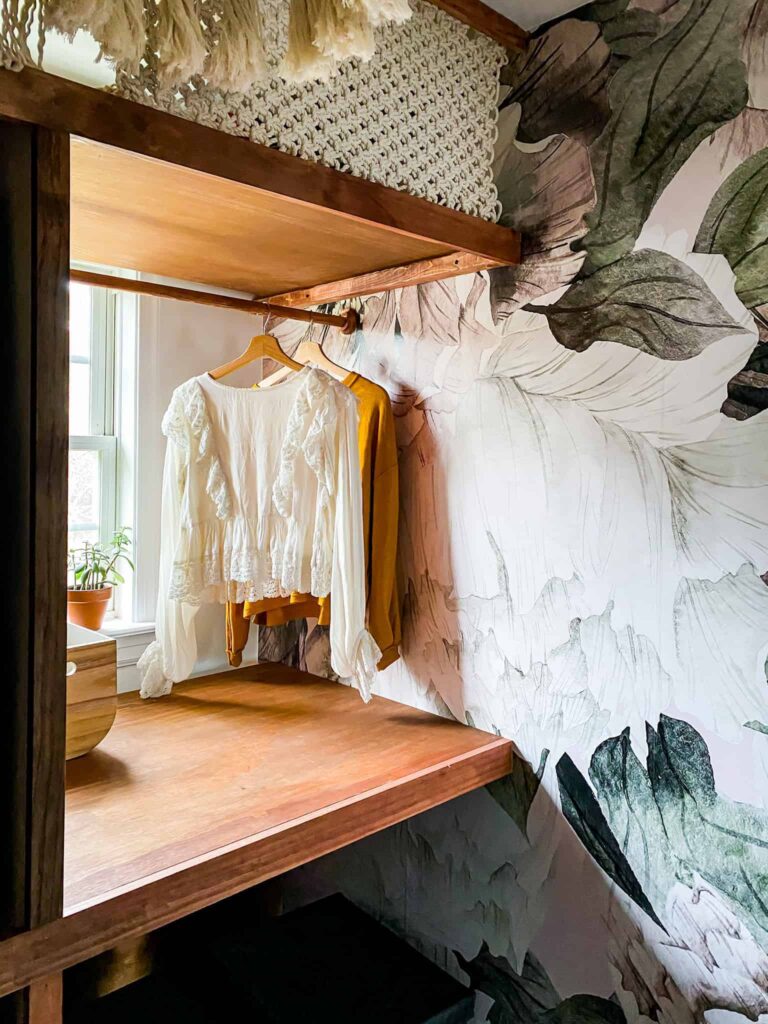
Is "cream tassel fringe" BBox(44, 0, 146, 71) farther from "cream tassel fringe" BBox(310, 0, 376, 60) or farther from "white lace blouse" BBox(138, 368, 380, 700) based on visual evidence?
"white lace blouse" BBox(138, 368, 380, 700)

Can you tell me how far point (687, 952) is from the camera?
4.93 feet

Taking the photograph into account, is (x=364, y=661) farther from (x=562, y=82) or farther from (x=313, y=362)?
(x=562, y=82)

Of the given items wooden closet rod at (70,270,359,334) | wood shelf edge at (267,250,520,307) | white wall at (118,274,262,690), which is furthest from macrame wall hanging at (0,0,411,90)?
white wall at (118,274,262,690)

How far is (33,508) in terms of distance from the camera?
1.05m

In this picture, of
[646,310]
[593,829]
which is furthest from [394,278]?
[593,829]

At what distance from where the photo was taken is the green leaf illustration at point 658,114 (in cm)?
144

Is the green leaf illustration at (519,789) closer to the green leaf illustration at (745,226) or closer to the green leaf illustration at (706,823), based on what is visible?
the green leaf illustration at (706,823)

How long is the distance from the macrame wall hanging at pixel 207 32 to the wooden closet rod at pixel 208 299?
71 centimetres

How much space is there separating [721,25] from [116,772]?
1836 mm

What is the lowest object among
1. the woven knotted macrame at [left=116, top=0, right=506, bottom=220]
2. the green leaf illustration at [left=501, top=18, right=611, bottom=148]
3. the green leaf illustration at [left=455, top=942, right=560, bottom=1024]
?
the green leaf illustration at [left=455, top=942, right=560, bottom=1024]

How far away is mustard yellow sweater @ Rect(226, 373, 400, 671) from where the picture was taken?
195 cm

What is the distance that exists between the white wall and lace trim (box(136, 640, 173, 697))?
13 centimetres

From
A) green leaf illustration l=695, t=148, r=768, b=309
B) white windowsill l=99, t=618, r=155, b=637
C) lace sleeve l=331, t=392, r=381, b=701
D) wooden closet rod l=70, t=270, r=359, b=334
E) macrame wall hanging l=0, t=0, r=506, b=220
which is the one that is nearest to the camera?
macrame wall hanging l=0, t=0, r=506, b=220

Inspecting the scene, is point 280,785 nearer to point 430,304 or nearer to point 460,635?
point 460,635
